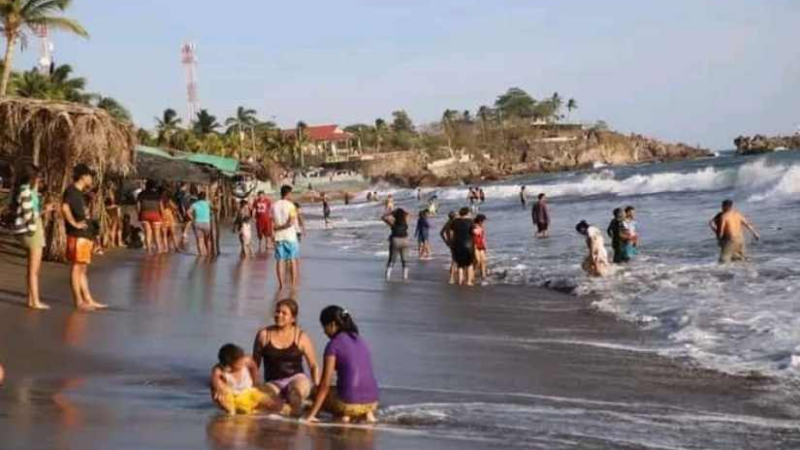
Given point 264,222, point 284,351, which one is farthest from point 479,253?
point 284,351

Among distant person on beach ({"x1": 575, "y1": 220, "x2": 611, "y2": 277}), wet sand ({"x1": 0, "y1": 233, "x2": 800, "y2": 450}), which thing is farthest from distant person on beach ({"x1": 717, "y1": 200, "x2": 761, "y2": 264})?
wet sand ({"x1": 0, "y1": 233, "x2": 800, "y2": 450})

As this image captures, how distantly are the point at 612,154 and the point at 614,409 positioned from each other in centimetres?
16553

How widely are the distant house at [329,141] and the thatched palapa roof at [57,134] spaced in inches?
4743

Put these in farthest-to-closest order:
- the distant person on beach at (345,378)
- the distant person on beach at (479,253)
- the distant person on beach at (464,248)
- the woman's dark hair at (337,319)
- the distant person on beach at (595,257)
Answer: the distant person on beach at (479,253), the distant person on beach at (595,257), the distant person on beach at (464,248), the woman's dark hair at (337,319), the distant person on beach at (345,378)

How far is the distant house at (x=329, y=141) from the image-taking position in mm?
140500

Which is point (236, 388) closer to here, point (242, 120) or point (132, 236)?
point (132, 236)

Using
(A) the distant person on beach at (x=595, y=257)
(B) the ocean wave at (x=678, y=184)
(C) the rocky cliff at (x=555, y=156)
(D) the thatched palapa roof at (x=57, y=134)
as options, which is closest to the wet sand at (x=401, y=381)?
(D) the thatched palapa roof at (x=57, y=134)

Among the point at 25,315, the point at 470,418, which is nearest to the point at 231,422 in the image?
the point at 470,418

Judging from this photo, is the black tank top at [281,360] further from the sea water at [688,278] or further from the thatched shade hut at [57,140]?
the thatched shade hut at [57,140]

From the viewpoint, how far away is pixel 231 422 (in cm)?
642

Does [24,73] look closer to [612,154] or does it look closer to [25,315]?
[25,315]

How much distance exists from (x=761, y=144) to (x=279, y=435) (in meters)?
148

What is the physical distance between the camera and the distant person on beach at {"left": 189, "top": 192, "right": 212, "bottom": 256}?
20.5 metres

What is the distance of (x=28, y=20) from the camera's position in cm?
2791
